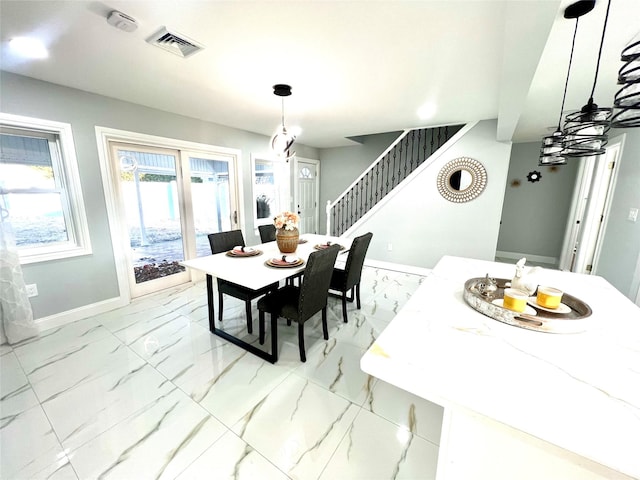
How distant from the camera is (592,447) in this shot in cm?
60

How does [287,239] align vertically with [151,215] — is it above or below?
below

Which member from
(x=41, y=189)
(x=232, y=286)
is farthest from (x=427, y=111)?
(x=41, y=189)

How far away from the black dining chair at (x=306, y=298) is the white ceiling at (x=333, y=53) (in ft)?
5.05

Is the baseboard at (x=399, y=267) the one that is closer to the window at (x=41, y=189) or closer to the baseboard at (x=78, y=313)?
the baseboard at (x=78, y=313)

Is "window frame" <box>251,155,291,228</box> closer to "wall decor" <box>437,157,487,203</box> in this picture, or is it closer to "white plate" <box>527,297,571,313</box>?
"wall decor" <box>437,157,487,203</box>

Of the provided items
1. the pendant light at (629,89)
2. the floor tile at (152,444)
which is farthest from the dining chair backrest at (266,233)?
the pendant light at (629,89)

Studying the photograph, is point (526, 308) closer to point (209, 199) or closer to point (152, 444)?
point (152, 444)

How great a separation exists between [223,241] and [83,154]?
170 centimetres

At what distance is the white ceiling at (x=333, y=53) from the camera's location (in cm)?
144

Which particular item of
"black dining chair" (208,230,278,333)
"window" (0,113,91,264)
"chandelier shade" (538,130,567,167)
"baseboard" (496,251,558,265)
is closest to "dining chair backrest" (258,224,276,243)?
"black dining chair" (208,230,278,333)

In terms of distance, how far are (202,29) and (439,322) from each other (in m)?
Answer: 2.26

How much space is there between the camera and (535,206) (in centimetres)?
522

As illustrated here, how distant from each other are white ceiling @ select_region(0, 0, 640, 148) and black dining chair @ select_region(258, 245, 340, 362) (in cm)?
154

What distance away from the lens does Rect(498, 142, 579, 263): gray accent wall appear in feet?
16.3
